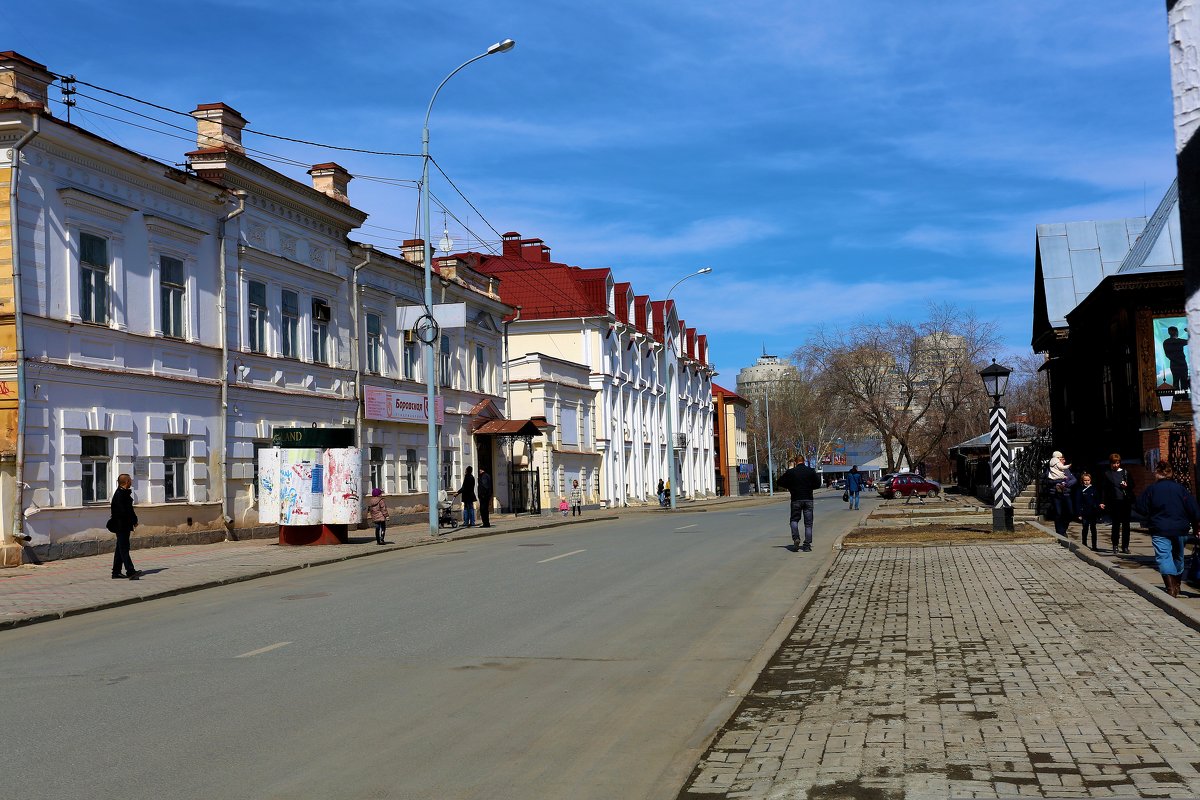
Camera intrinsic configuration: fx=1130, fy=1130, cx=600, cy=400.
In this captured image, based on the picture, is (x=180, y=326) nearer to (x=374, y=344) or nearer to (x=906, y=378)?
(x=374, y=344)

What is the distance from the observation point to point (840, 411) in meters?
75.5

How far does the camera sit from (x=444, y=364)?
133 feet

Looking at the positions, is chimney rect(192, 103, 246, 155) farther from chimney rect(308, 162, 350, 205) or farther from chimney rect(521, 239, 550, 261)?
chimney rect(521, 239, 550, 261)

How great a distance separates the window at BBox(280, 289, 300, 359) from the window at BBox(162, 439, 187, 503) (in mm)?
5026

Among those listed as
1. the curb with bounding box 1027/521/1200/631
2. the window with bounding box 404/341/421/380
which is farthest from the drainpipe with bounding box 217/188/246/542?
the curb with bounding box 1027/521/1200/631

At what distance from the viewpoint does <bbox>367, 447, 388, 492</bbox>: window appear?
34594mm

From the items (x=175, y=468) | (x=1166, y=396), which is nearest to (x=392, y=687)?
(x=175, y=468)

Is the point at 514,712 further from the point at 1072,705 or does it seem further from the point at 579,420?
the point at 579,420

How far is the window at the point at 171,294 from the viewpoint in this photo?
25.1 meters

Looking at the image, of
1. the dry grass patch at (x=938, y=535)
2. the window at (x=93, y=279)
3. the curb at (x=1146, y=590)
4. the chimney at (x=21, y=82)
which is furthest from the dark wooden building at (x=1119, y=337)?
the chimney at (x=21, y=82)

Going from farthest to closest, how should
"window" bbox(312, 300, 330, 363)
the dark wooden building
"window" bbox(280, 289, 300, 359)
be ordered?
1. "window" bbox(312, 300, 330, 363)
2. "window" bbox(280, 289, 300, 359)
3. the dark wooden building

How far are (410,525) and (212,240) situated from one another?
12.1 metres

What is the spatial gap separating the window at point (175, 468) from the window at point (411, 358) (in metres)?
12.4

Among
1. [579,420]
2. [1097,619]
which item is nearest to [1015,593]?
[1097,619]
